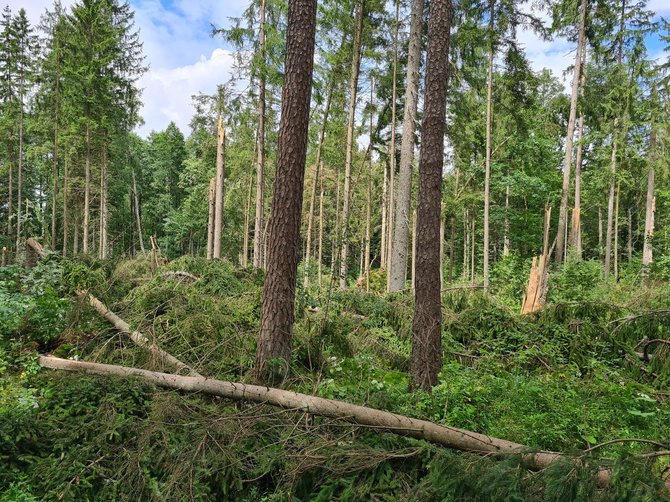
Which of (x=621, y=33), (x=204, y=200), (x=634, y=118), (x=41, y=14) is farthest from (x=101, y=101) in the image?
(x=634, y=118)

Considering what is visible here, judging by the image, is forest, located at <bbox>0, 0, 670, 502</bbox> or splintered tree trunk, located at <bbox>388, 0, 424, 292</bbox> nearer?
forest, located at <bbox>0, 0, 670, 502</bbox>

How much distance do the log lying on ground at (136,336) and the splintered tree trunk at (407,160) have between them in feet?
20.4

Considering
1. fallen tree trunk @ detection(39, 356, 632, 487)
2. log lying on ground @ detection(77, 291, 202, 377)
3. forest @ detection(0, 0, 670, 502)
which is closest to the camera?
fallen tree trunk @ detection(39, 356, 632, 487)

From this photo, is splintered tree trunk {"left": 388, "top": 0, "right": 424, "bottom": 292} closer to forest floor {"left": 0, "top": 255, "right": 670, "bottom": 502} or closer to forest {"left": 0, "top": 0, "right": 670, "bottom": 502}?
forest {"left": 0, "top": 0, "right": 670, "bottom": 502}

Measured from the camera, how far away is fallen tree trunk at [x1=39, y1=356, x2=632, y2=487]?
2590 millimetres

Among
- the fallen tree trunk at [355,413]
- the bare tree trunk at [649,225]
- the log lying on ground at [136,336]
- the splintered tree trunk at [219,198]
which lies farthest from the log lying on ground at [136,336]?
the bare tree trunk at [649,225]

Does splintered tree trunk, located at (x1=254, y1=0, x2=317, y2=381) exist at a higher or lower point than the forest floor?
higher

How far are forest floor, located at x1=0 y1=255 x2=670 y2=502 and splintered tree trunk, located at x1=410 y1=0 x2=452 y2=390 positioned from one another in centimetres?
43

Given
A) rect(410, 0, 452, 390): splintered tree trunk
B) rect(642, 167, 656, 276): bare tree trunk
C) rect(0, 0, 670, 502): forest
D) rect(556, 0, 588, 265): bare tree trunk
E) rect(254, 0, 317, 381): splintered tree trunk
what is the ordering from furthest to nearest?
rect(642, 167, 656, 276): bare tree trunk < rect(556, 0, 588, 265): bare tree trunk < rect(410, 0, 452, 390): splintered tree trunk < rect(254, 0, 317, 381): splintered tree trunk < rect(0, 0, 670, 502): forest

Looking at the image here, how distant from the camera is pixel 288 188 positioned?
181 inches

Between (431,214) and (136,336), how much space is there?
434cm

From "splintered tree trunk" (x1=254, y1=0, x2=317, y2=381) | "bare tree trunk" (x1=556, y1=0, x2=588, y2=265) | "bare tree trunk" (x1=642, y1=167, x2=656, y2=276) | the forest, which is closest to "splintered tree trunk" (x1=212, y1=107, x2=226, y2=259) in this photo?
the forest

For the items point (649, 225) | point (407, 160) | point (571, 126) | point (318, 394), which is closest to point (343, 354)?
point (318, 394)

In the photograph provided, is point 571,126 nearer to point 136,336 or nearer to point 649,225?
point 649,225
